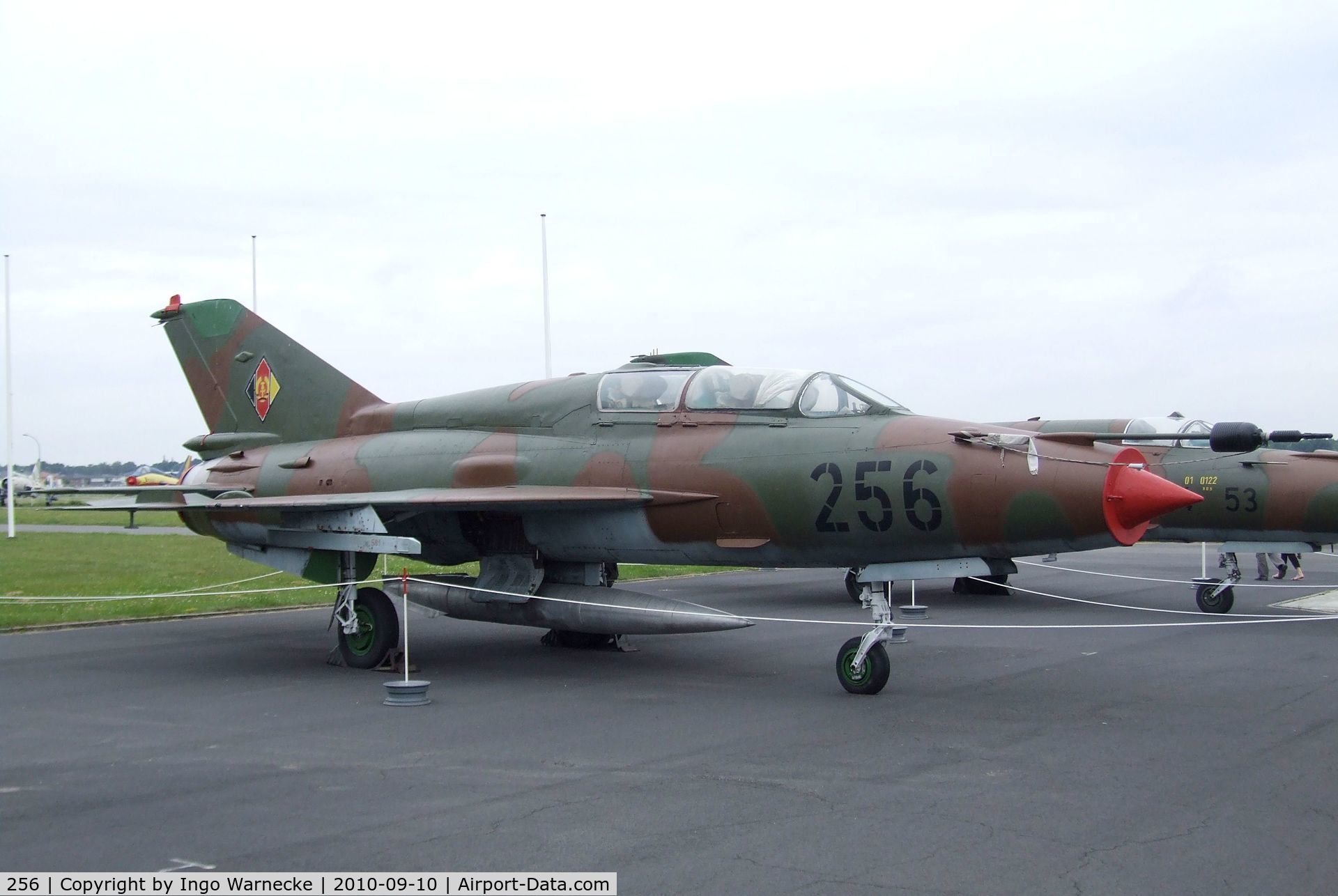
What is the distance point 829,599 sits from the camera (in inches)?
675

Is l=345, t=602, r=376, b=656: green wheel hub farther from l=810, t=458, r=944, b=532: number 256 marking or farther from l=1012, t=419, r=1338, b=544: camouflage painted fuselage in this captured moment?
l=1012, t=419, r=1338, b=544: camouflage painted fuselage

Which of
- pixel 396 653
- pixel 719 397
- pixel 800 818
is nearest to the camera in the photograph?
pixel 800 818

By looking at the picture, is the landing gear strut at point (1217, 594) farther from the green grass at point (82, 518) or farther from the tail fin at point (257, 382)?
the green grass at point (82, 518)

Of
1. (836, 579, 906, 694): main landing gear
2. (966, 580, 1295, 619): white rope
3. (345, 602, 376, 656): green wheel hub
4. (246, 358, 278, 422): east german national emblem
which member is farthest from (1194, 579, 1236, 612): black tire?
(246, 358, 278, 422): east german national emblem

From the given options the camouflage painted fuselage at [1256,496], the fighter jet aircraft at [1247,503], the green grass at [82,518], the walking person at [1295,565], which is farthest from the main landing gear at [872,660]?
the green grass at [82,518]

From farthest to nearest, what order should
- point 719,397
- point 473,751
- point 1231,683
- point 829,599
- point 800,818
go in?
point 829,599, point 719,397, point 1231,683, point 473,751, point 800,818

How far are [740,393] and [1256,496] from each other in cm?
815

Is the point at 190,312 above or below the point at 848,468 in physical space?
above

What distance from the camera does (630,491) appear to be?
1010 centimetres

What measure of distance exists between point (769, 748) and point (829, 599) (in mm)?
10269

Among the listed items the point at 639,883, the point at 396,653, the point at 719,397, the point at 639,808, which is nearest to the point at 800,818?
the point at 639,808

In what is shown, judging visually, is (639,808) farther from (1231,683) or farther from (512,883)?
(1231,683)

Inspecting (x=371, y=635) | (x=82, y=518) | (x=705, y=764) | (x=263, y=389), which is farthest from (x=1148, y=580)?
(x=82, y=518)

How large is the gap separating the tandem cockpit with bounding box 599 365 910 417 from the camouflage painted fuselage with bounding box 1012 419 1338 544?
261 inches
